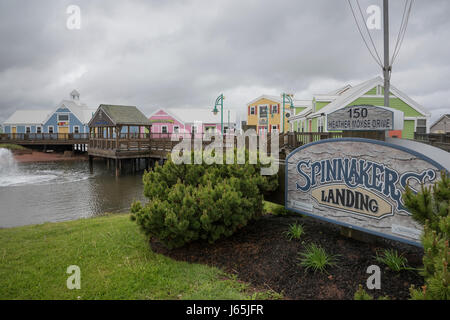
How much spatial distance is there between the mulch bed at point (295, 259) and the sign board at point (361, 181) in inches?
17.3

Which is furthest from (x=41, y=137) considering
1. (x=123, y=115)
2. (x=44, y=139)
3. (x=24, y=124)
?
(x=123, y=115)

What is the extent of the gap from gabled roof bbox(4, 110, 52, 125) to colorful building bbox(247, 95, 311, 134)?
1464 inches

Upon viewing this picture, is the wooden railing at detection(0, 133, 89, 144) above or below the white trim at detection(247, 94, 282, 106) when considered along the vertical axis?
below

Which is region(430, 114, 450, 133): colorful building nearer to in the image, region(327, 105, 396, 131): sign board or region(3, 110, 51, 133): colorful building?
region(327, 105, 396, 131): sign board

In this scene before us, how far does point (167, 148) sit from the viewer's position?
23766 millimetres

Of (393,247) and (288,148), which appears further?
(288,148)

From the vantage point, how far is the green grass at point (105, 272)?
4.30 meters

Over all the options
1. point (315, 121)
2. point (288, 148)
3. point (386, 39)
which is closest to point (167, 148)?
point (288, 148)

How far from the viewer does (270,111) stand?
4088 cm

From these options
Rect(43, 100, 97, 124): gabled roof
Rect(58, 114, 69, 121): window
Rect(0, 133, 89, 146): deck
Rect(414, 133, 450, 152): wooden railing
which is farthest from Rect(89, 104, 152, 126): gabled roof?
Rect(58, 114, 69, 121): window

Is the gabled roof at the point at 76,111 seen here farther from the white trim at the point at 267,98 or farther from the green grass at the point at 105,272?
the green grass at the point at 105,272

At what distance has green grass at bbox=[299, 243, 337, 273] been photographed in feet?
14.8

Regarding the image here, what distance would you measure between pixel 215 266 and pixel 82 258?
8.30 feet

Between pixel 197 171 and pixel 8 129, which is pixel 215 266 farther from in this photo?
pixel 8 129
